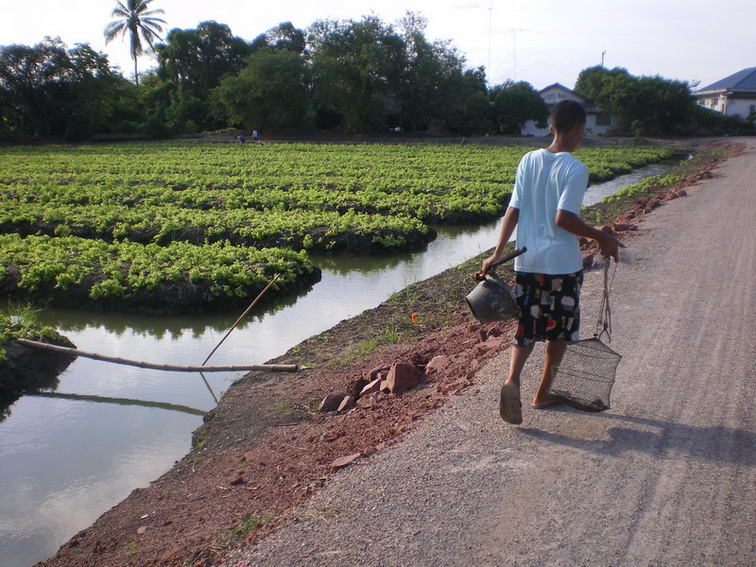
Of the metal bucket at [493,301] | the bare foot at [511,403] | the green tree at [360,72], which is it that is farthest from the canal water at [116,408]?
the green tree at [360,72]

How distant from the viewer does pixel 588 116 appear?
71438 millimetres

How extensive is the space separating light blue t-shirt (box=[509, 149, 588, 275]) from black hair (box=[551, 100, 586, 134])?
6.3 inches

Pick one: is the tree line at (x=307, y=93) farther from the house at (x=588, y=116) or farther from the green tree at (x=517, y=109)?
the house at (x=588, y=116)

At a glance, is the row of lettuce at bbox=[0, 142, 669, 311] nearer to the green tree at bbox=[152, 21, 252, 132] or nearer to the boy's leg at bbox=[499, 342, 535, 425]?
the boy's leg at bbox=[499, 342, 535, 425]

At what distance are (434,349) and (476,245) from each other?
9.08 m

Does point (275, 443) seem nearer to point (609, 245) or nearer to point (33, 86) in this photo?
point (609, 245)

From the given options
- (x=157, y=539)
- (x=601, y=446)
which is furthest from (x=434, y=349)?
(x=157, y=539)

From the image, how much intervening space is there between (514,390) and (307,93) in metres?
56.4

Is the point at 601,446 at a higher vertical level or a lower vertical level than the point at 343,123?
lower

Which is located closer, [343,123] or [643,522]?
[643,522]

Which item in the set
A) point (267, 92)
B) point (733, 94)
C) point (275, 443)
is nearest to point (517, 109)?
point (267, 92)

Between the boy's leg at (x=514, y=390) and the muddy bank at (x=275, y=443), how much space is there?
789 mm

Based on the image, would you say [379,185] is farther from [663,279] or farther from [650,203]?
[663,279]

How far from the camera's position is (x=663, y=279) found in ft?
27.5
